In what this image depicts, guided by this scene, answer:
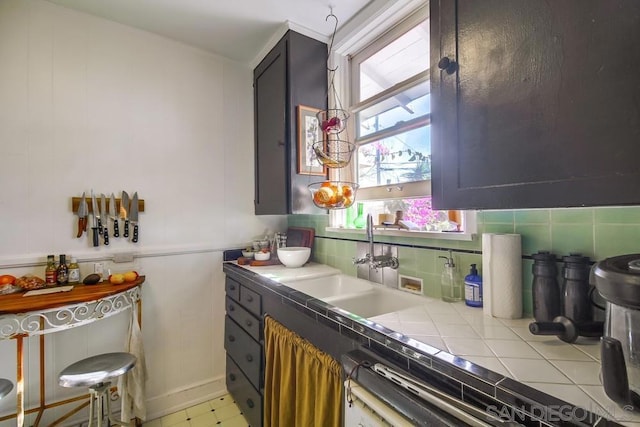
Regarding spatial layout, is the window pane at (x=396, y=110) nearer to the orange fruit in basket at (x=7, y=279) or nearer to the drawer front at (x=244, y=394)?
the drawer front at (x=244, y=394)

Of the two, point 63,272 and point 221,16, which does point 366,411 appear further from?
point 221,16

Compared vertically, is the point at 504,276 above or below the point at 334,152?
below

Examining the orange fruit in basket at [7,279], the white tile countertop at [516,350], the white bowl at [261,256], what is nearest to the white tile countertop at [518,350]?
the white tile countertop at [516,350]

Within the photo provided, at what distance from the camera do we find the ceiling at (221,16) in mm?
1588

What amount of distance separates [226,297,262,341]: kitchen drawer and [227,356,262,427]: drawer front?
1.02 ft

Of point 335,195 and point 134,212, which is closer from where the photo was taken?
point 335,195

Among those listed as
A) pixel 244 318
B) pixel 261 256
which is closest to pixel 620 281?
pixel 244 318

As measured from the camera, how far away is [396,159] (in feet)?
5.09

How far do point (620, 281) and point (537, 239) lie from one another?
1.64ft

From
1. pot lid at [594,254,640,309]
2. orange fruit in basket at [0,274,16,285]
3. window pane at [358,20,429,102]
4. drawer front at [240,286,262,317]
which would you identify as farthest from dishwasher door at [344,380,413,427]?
orange fruit in basket at [0,274,16,285]

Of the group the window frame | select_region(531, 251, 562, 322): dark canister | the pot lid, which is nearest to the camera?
the pot lid

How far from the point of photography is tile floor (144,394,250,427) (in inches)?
69.4

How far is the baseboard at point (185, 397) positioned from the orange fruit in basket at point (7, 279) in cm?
107

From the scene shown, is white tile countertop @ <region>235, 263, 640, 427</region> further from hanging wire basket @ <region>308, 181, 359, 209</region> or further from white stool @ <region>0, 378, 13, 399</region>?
white stool @ <region>0, 378, 13, 399</region>
